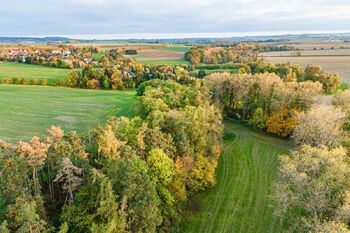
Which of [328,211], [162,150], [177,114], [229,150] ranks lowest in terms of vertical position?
[229,150]

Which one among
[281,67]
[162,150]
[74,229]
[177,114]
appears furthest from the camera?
[281,67]

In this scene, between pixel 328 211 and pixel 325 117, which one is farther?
pixel 325 117

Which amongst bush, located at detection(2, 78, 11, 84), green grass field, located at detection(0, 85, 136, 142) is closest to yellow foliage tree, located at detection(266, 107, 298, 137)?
green grass field, located at detection(0, 85, 136, 142)

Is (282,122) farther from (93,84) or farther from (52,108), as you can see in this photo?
(93,84)

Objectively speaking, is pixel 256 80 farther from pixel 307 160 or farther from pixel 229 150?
pixel 307 160

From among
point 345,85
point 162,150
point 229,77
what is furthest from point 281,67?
point 162,150

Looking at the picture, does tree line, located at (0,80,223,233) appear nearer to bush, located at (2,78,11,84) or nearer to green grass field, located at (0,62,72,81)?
bush, located at (2,78,11,84)
